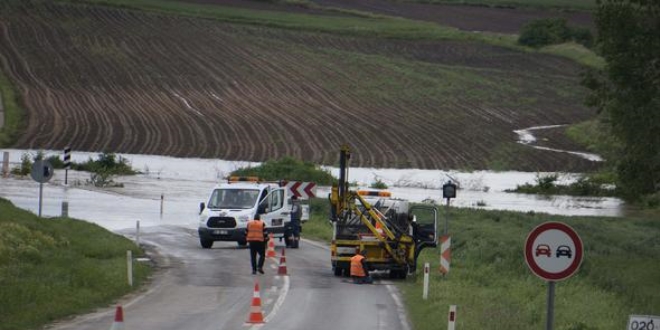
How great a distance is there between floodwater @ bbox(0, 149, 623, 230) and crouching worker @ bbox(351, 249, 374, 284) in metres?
14.9

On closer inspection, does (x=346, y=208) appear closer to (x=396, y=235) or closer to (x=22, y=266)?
(x=396, y=235)

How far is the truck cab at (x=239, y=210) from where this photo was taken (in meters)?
39.3

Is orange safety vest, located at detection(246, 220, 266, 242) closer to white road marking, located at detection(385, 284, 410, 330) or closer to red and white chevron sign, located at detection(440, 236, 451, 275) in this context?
white road marking, located at detection(385, 284, 410, 330)

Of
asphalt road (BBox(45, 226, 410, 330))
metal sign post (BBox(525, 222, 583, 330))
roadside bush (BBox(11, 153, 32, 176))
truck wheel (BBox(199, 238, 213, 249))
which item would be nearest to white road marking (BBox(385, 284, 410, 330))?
asphalt road (BBox(45, 226, 410, 330))

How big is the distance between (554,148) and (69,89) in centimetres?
3217

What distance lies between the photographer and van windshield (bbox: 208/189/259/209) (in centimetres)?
4047

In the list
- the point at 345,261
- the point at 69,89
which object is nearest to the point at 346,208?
the point at 345,261

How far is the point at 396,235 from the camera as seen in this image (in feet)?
106

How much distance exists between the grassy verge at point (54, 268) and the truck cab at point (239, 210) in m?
2.67

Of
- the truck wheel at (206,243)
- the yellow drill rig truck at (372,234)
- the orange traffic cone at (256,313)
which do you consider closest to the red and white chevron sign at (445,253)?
the yellow drill rig truck at (372,234)

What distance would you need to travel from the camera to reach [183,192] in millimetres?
60312

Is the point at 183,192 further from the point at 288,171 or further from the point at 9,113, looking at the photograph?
the point at 9,113

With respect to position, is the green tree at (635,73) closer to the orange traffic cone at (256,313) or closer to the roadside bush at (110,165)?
the orange traffic cone at (256,313)

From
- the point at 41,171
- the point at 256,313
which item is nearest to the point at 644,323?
the point at 256,313
